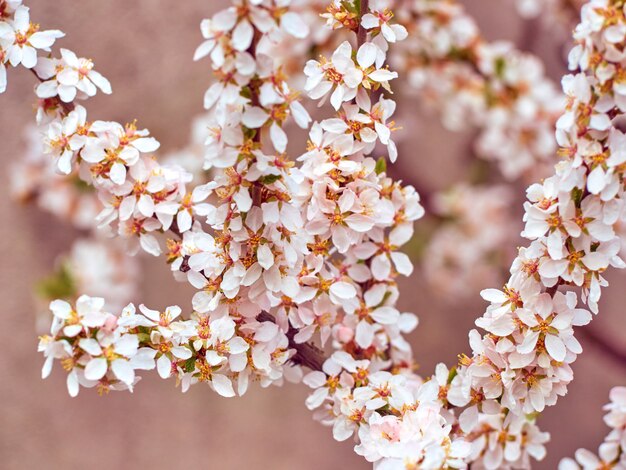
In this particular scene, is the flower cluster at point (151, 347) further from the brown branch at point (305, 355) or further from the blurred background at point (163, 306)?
the blurred background at point (163, 306)

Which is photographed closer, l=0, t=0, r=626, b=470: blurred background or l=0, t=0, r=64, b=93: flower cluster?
l=0, t=0, r=64, b=93: flower cluster

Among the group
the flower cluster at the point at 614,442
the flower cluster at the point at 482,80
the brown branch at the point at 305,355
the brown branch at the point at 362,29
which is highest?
the flower cluster at the point at 482,80

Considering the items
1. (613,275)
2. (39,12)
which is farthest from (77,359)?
(613,275)

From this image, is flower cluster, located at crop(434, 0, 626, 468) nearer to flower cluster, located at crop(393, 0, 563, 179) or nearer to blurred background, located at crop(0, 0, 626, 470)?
flower cluster, located at crop(393, 0, 563, 179)

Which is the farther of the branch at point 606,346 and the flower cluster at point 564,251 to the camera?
the branch at point 606,346

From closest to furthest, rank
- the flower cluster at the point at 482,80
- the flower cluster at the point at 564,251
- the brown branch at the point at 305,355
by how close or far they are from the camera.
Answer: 1. the flower cluster at the point at 564,251
2. the brown branch at the point at 305,355
3. the flower cluster at the point at 482,80

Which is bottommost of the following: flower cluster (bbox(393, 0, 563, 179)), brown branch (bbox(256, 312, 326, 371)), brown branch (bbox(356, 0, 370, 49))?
brown branch (bbox(256, 312, 326, 371))

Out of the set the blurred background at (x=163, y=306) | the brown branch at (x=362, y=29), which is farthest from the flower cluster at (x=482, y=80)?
the brown branch at (x=362, y=29)

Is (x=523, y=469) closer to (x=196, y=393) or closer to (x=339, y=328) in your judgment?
(x=339, y=328)

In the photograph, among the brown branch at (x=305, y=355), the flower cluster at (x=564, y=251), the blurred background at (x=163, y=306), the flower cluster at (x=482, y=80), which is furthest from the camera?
the blurred background at (x=163, y=306)

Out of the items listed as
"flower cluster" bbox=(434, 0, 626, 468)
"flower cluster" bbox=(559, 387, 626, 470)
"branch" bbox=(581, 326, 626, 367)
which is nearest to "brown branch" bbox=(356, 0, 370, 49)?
"flower cluster" bbox=(434, 0, 626, 468)
